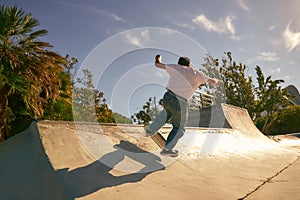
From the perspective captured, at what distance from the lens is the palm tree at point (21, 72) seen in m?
4.18

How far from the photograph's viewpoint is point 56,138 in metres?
3.16

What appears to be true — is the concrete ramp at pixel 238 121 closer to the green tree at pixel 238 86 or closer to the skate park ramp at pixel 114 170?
the skate park ramp at pixel 114 170

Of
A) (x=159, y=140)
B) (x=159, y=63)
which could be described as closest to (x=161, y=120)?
(x=159, y=140)

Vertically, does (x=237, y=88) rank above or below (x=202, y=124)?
above

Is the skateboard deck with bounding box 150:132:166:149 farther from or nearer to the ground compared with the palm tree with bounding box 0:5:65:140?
nearer to the ground

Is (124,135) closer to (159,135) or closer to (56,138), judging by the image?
(159,135)

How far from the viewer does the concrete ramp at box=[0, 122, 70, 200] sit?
2.32 m

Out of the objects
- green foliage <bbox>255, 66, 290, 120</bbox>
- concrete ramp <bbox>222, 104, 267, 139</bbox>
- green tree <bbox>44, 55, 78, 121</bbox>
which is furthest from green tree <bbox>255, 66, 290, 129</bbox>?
green tree <bbox>44, 55, 78, 121</bbox>

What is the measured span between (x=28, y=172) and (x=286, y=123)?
2621 centimetres

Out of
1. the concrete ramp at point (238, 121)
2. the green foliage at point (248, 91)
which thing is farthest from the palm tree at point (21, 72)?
the green foliage at point (248, 91)

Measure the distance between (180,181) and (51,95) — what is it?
3582 mm

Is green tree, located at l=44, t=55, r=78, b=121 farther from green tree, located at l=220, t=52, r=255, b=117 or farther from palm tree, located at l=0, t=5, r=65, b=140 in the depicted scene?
green tree, located at l=220, t=52, r=255, b=117

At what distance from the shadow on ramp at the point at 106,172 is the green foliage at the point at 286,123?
2363cm

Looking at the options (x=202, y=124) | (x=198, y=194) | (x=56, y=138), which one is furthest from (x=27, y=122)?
(x=202, y=124)
